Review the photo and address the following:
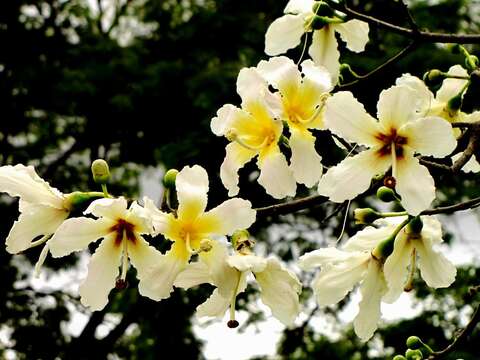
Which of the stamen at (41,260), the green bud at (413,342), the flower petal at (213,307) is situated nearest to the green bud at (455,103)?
the green bud at (413,342)

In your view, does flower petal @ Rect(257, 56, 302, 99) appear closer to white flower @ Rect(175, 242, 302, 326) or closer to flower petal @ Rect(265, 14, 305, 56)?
white flower @ Rect(175, 242, 302, 326)

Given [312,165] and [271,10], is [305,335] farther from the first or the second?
[312,165]

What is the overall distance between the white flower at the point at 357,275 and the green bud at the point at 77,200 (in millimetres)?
428

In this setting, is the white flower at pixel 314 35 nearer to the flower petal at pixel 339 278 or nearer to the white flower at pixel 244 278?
the flower petal at pixel 339 278

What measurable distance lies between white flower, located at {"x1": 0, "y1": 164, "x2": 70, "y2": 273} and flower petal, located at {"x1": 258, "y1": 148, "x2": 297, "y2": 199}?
0.38 m

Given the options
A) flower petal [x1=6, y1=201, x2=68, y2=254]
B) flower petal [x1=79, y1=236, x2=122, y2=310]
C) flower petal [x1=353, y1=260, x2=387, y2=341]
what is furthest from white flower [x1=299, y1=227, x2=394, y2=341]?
flower petal [x1=6, y1=201, x2=68, y2=254]

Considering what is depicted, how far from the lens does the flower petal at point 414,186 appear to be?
4.34ft

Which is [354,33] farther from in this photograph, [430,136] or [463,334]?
[463,334]

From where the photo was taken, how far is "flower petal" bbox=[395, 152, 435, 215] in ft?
4.34

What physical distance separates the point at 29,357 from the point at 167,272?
25.7 ft

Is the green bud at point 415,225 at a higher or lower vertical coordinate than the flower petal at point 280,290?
higher

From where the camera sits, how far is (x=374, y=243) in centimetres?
155

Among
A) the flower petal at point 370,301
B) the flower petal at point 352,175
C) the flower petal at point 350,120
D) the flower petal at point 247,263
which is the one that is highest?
the flower petal at point 350,120

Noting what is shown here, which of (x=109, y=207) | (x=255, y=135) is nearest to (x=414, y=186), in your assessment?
(x=255, y=135)
